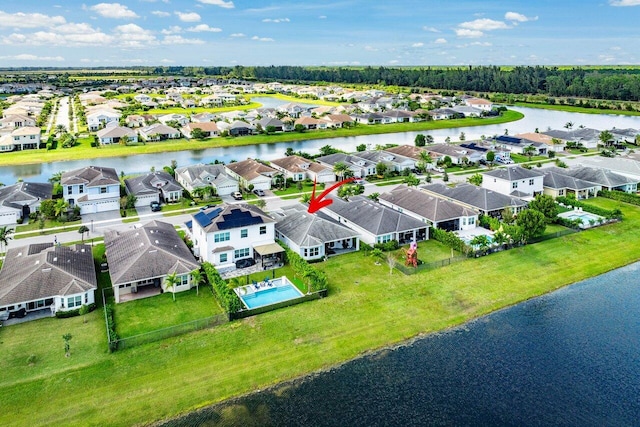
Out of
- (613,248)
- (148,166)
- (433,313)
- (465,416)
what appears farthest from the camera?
(148,166)

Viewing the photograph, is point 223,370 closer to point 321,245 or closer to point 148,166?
point 321,245

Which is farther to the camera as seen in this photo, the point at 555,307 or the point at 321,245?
the point at 321,245

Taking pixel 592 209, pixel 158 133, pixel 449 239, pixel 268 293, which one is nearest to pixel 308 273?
pixel 268 293

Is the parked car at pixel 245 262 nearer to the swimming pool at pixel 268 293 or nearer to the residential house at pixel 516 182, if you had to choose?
the swimming pool at pixel 268 293

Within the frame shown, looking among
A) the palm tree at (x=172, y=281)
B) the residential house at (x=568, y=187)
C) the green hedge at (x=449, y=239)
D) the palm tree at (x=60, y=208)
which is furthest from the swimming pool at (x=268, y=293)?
the residential house at (x=568, y=187)

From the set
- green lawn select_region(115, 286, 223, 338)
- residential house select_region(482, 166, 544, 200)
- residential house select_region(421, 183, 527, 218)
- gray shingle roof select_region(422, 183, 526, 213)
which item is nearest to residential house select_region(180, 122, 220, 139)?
gray shingle roof select_region(422, 183, 526, 213)

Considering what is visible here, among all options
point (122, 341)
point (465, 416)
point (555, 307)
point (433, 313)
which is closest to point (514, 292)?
point (555, 307)

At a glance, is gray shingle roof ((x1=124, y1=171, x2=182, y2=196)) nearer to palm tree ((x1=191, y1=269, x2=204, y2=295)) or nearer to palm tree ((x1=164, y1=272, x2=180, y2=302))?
palm tree ((x1=164, y1=272, x2=180, y2=302))
